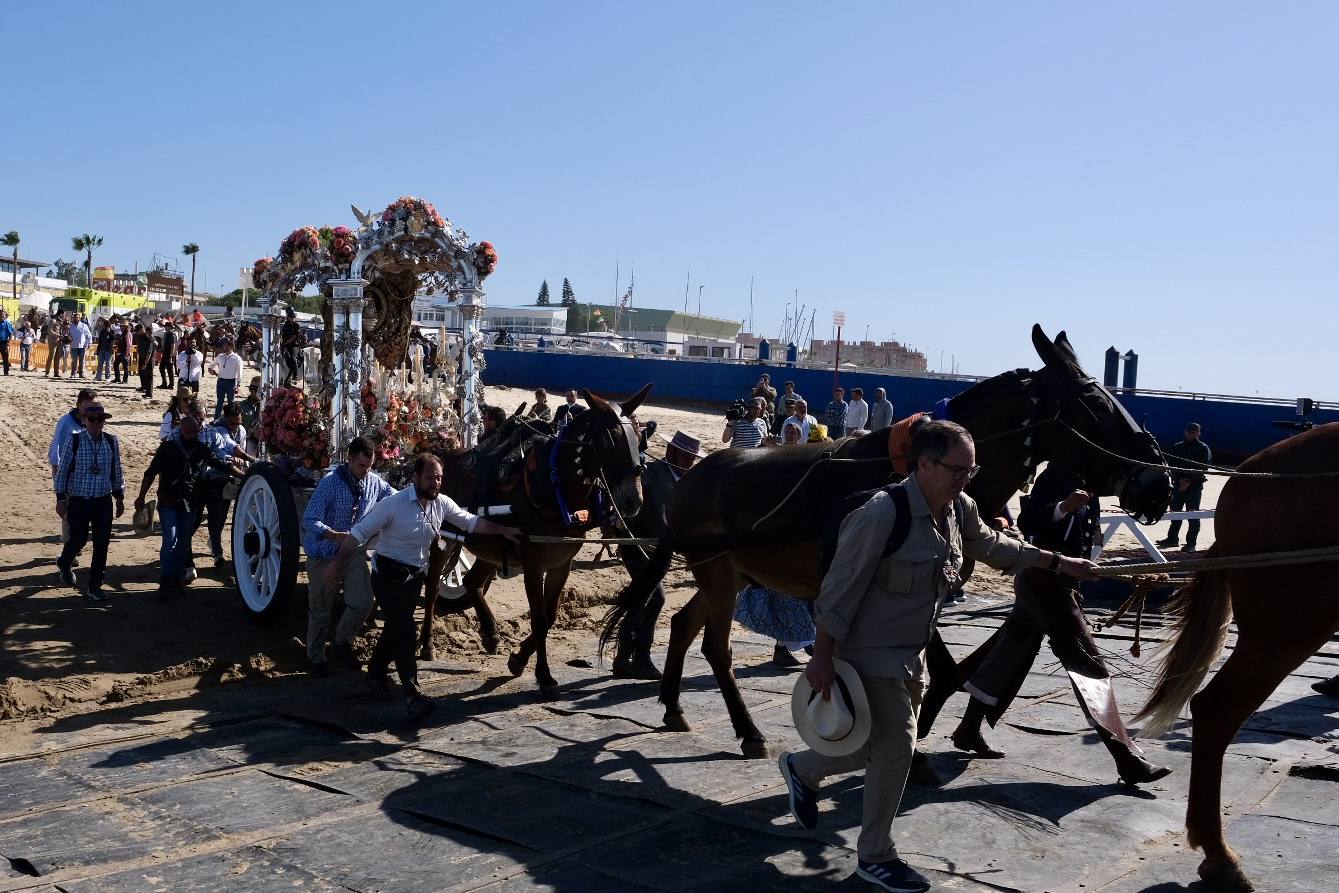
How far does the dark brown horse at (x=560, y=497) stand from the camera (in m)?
8.66

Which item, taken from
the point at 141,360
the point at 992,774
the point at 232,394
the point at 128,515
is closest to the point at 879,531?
the point at 992,774

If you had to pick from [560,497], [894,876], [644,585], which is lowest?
[894,876]

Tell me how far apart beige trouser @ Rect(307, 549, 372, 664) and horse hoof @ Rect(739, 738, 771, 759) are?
3.08 m

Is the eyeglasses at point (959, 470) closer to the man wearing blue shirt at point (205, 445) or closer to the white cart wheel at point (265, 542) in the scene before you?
the white cart wheel at point (265, 542)

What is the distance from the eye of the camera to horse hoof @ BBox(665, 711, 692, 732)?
738cm

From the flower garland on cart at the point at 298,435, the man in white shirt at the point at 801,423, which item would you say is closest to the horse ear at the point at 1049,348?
the flower garland on cart at the point at 298,435

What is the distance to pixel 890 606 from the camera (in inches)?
181

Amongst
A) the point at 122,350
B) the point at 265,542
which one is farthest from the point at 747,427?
the point at 122,350

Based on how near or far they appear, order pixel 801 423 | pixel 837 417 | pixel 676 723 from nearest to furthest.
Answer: pixel 676 723 < pixel 801 423 < pixel 837 417

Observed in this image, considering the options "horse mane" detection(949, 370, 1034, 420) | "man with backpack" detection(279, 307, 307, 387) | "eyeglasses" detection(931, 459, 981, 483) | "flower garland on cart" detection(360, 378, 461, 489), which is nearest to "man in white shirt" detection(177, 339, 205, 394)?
"man with backpack" detection(279, 307, 307, 387)

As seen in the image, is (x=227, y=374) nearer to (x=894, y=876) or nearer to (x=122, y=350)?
(x=122, y=350)

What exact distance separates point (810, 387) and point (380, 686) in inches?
982

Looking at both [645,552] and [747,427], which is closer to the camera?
[645,552]

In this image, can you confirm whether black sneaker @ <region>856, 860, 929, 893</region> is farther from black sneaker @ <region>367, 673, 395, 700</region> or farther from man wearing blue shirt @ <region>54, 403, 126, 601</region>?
man wearing blue shirt @ <region>54, 403, 126, 601</region>
